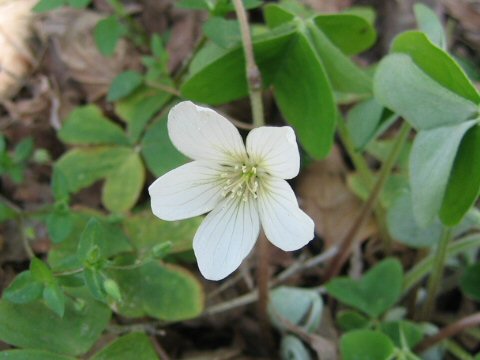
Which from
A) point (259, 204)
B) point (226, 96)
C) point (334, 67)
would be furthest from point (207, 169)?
point (334, 67)

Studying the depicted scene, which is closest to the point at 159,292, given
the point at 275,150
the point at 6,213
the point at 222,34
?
the point at 6,213

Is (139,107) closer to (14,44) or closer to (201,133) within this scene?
(14,44)

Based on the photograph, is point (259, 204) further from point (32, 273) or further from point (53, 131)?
point (53, 131)

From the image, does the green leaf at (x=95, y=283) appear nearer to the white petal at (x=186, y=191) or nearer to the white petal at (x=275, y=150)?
the white petal at (x=186, y=191)

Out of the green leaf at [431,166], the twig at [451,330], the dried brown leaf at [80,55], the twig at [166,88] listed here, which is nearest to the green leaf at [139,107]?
the twig at [166,88]

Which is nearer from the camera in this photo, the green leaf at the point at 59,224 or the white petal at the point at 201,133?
the white petal at the point at 201,133

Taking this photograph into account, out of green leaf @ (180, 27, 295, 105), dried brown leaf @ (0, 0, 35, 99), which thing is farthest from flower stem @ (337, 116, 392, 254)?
dried brown leaf @ (0, 0, 35, 99)

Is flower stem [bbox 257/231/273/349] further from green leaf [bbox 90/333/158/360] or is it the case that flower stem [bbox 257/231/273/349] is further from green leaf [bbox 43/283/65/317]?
green leaf [bbox 43/283/65/317]
